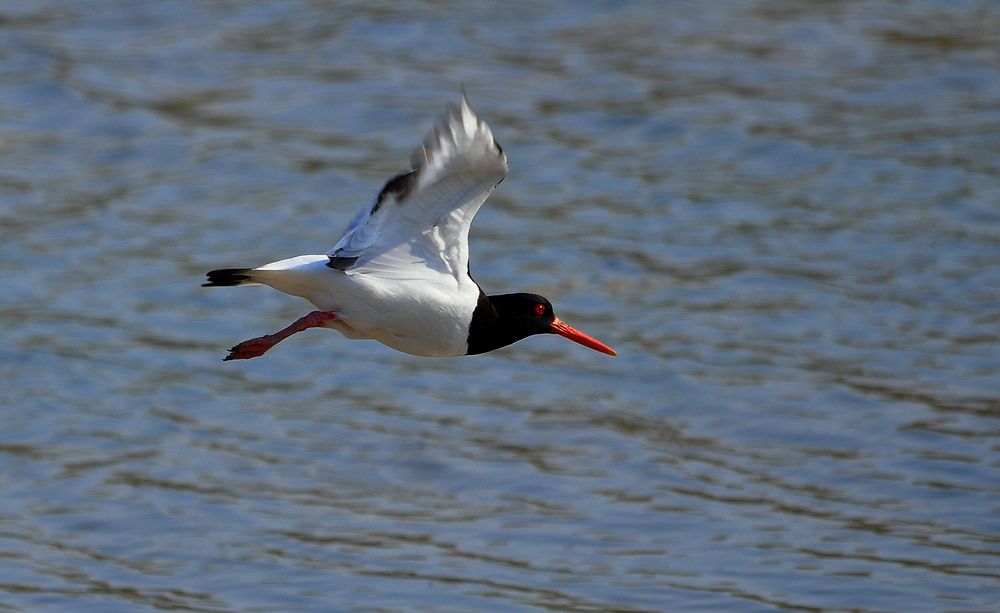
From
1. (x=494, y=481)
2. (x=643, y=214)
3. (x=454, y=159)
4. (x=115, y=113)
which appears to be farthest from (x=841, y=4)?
(x=454, y=159)

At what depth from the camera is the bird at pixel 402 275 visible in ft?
22.2

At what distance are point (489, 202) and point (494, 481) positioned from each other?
14.4ft

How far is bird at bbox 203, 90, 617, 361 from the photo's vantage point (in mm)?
6781

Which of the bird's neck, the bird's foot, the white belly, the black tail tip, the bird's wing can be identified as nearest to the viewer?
the bird's wing

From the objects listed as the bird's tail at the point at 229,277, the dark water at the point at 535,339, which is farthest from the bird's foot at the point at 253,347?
the dark water at the point at 535,339

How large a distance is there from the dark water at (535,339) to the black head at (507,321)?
1635mm

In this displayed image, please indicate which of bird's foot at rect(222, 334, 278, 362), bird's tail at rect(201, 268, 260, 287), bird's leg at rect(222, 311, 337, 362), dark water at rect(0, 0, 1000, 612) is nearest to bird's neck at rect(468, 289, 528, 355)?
bird's leg at rect(222, 311, 337, 362)

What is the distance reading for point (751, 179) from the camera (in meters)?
14.3

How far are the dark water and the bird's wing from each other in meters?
2.32

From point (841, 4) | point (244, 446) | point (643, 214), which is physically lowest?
point (244, 446)

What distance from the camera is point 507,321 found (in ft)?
25.5

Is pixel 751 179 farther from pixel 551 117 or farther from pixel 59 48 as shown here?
pixel 59 48

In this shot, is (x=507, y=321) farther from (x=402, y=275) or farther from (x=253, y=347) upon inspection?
(x=253, y=347)

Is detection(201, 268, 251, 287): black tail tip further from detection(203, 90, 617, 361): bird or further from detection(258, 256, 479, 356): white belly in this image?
detection(258, 256, 479, 356): white belly
